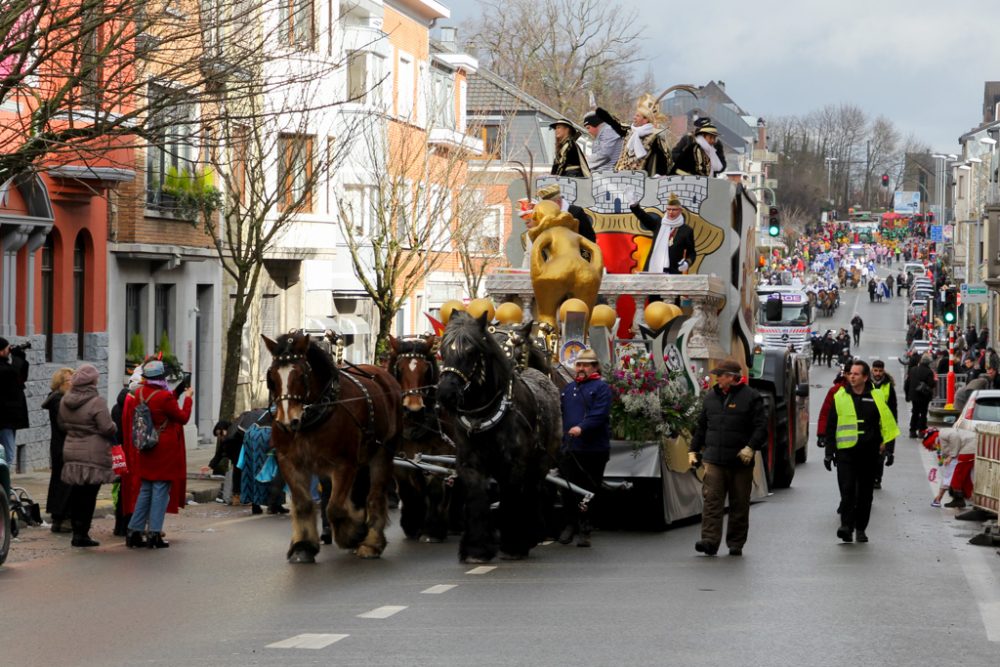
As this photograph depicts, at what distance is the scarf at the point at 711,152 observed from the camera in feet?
70.2

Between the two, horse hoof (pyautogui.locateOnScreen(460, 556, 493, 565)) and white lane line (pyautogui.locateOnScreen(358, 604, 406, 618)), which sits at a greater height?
white lane line (pyautogui.locateOnScreen(358, 604, 406, 618))

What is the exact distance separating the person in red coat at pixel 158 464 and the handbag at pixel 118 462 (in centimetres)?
44

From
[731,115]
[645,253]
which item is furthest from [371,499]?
[731,115]

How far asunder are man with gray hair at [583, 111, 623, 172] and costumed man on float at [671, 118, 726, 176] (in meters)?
0.87

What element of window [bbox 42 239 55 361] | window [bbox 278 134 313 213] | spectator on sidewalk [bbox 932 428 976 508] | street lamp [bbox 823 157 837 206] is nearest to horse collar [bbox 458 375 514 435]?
spectator on sidewalk [bbox 932 428 976 508]

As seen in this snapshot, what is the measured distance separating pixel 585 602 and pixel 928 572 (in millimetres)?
3495

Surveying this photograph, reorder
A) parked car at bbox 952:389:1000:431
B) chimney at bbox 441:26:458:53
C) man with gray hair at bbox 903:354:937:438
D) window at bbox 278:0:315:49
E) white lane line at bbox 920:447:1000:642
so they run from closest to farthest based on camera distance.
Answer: white lane line at bbox 920:447:1000:642 < window at bbox 278:0:315:49 < parked car at bbox 952:389:1000:431 < man with gray hair at bbox 903:354:937:438 < chimney at bbox 441:26:458:53

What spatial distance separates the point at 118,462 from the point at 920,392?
2464 cm

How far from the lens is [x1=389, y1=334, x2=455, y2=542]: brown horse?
16562 millimetres

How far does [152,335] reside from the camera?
31266 mm

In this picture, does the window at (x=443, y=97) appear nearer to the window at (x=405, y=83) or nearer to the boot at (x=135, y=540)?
the window at (x=405, y=83)

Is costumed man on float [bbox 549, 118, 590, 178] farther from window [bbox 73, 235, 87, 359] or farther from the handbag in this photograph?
window [bbox 73, 235, 87, 359]

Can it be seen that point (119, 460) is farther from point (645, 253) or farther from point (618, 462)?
point (645, 253)

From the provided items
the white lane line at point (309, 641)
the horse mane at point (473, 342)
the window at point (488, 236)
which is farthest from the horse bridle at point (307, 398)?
the window at point (488, 236)
